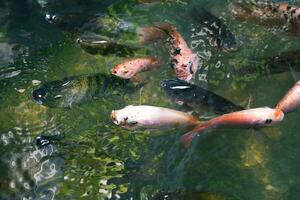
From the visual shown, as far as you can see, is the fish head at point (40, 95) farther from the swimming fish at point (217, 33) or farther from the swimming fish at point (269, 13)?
the swimming fish at point (269, 13)

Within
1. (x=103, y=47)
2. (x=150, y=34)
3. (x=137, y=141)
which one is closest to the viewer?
(x=137, y=141)

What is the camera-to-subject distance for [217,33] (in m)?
4.57

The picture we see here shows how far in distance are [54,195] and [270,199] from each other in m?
1.83

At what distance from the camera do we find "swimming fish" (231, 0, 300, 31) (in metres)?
4.69

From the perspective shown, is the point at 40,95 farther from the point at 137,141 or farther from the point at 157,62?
the point at 157,62

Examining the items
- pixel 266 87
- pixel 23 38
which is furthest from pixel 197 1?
pixel 23 38

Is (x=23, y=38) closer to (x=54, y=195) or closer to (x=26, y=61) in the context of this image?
(x=26, y=61)

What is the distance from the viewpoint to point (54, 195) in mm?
3711

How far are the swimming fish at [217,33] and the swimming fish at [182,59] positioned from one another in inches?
11.5

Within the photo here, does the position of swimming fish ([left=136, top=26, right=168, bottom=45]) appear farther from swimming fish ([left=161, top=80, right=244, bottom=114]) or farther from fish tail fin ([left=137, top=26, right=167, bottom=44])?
swimming fish ([left=161, top=80, right=244, bottom=114])

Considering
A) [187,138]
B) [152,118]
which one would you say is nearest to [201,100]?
[187,138]

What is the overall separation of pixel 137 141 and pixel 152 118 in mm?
414

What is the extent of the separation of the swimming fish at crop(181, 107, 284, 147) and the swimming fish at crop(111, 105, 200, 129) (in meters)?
0.08

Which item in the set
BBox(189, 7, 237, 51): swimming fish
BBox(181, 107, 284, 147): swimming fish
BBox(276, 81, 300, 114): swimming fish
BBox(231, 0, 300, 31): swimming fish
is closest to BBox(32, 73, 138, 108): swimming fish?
BBox(181, 107, 284, 147): swimming fish
